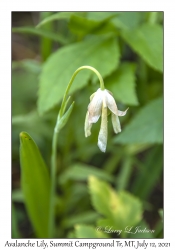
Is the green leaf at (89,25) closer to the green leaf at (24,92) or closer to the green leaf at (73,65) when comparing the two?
the green leaf at (73,65)

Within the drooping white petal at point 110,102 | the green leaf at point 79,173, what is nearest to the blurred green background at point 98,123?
the green leaf at point 79,173

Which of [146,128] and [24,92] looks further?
[24,92]

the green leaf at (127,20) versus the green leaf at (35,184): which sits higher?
the green leaf at (127,20)

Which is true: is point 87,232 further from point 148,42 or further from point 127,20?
point 127,20

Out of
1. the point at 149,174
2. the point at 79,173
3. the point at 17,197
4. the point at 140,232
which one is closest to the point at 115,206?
the point at 140,232

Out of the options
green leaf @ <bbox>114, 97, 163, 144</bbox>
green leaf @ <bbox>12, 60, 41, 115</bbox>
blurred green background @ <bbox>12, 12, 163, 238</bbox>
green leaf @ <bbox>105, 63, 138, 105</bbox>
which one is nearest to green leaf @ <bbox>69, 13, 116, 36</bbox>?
blurred green background @ <bbox>12, 12, 163, 238</bbox>
